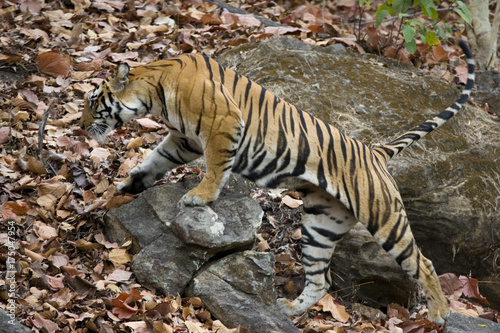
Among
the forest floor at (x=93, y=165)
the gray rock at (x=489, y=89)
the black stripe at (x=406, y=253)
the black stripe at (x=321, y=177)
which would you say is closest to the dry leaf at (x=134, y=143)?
the forest floor at (x=93, y=165)

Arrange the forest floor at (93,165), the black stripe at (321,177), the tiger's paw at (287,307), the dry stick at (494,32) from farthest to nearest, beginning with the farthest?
the dry stick at (494,32)
the tiger's paw at (287,307)
the black stripe at (321,177)
the forest floor at (93,165)

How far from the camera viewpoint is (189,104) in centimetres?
431

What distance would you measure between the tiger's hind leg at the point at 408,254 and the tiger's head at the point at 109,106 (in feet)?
7.08

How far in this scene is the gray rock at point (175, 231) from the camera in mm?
4281

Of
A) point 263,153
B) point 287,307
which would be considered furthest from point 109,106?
point 287,307

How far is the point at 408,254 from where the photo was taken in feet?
15.3

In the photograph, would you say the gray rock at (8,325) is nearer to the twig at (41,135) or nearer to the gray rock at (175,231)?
the gray rock at (175,231)

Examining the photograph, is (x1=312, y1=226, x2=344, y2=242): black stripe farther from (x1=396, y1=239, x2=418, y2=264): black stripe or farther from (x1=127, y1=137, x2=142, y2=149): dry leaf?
(x1=127, y1=137, x2=142, y2=149): dry leaf

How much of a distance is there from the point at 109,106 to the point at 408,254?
264 cm

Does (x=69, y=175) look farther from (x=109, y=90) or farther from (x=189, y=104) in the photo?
(x=189, y=104)

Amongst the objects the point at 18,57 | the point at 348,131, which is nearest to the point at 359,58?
the point at 348,131

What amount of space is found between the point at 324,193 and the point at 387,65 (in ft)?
10.2

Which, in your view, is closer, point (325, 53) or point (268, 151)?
point (268, 151)

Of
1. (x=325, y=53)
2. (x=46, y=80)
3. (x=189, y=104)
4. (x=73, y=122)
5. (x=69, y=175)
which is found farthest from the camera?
(x=325, y=53)
